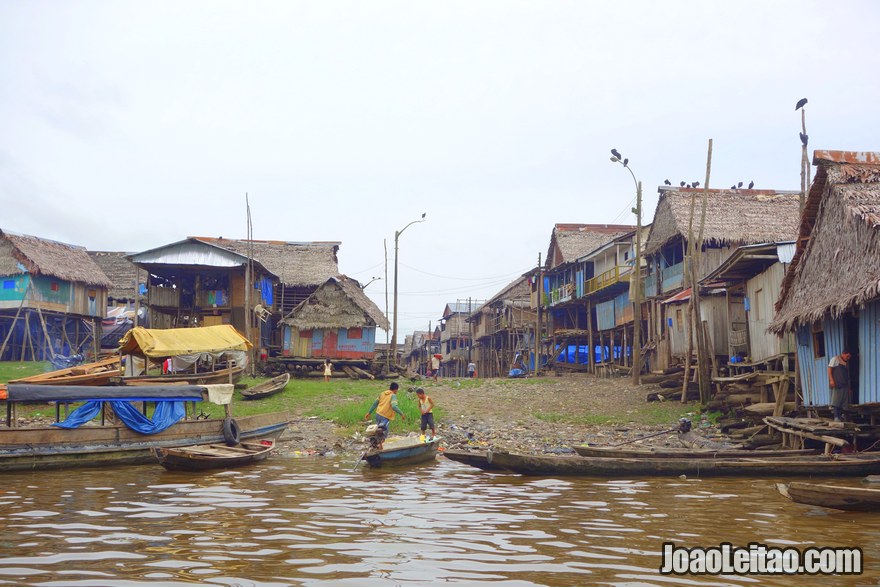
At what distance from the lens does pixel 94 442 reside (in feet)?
57.6

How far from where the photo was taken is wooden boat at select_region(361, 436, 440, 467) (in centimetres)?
1587

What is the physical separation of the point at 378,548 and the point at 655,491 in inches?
247

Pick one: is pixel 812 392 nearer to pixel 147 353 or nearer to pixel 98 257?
pixel 147 353

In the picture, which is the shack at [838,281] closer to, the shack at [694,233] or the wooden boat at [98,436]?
the shack at [694,233]

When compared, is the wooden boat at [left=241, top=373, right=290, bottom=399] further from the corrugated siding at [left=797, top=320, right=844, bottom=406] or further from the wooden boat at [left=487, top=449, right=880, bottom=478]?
the corrugated siding at [left=797, top=320, right=844, bottom=406]

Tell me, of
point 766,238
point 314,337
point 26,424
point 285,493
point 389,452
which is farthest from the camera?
point 314,337

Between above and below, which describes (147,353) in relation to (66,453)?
above

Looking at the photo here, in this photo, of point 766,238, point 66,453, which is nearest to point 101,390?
point 66,453

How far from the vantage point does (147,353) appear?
25.2 meters

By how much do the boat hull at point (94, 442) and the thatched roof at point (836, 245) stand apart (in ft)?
44.0

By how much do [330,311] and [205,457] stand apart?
70.7 feet

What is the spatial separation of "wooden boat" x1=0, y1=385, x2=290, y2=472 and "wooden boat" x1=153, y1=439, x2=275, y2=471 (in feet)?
4.39

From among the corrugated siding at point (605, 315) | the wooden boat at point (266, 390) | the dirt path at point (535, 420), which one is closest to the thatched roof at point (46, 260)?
the wooden boat at point (266, 390)

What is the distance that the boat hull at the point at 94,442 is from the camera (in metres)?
16.1
